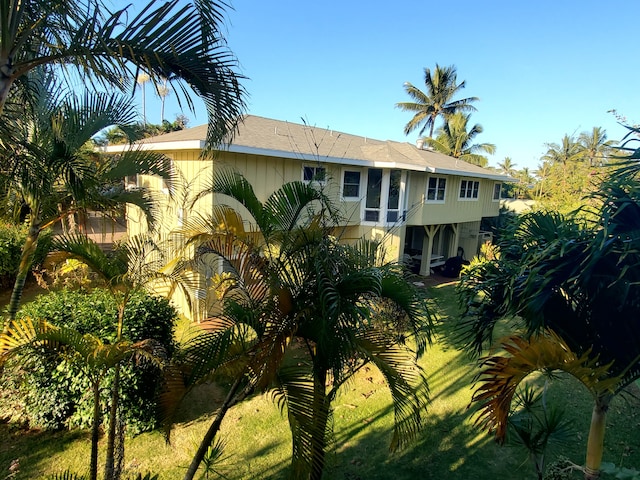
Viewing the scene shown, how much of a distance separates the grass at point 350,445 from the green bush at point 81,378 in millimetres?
291

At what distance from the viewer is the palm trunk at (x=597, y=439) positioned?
3.50m

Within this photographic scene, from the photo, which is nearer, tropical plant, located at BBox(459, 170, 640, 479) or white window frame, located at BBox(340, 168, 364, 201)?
tropical plant, located at BBox(459, 170, 640, 479)

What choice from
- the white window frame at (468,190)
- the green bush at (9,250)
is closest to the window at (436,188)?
the white window frame at (468,190)

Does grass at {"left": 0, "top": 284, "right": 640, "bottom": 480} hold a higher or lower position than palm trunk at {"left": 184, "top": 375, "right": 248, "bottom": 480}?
lower

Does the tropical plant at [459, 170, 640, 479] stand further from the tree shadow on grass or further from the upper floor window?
the upper floor window

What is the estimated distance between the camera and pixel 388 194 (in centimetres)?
1408

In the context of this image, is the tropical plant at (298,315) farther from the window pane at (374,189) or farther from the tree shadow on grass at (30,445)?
the window pane at (374,189)

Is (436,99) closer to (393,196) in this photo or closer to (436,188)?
(436,188)

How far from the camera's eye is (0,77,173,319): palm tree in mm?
3527

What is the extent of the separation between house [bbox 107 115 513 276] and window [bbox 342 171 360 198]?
21mm

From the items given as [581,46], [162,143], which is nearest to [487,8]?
[581,46]

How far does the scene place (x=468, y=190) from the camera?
1795cm

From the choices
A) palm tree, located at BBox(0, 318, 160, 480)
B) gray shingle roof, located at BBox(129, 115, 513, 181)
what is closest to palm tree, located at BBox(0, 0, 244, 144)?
palm tree, located at BBox(0, 318, 160, 480)

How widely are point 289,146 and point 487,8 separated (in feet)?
23.5
